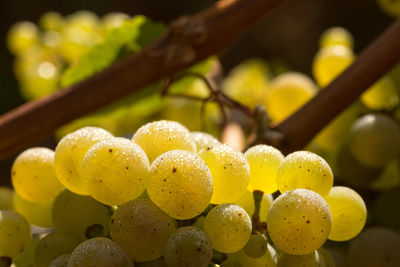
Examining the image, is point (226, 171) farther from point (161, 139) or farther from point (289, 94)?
point (289, 94)

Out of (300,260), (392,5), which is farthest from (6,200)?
(392,5)

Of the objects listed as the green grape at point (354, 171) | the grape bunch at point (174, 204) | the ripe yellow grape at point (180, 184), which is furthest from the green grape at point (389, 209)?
the ripe yellow grape at point (180, 184)

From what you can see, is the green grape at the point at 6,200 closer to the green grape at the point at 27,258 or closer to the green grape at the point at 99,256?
the green grape at the point at 27,258

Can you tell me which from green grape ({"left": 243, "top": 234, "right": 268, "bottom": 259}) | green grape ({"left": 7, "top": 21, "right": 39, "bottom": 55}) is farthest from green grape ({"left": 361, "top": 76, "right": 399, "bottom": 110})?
green grape ({"left": 7, "top": 21, "right": 39, "bottom": 55})

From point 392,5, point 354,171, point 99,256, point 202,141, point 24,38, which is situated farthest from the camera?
point 24,38

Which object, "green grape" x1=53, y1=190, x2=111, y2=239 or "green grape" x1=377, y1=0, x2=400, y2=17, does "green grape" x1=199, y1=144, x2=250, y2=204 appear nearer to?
"green grape" x1=53, y1=190, x2=111, y2=239

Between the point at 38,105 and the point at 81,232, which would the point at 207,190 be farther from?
the point at 38,105

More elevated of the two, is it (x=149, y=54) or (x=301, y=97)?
(x=149, y=54)

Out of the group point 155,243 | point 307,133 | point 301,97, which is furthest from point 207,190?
point 301,97
